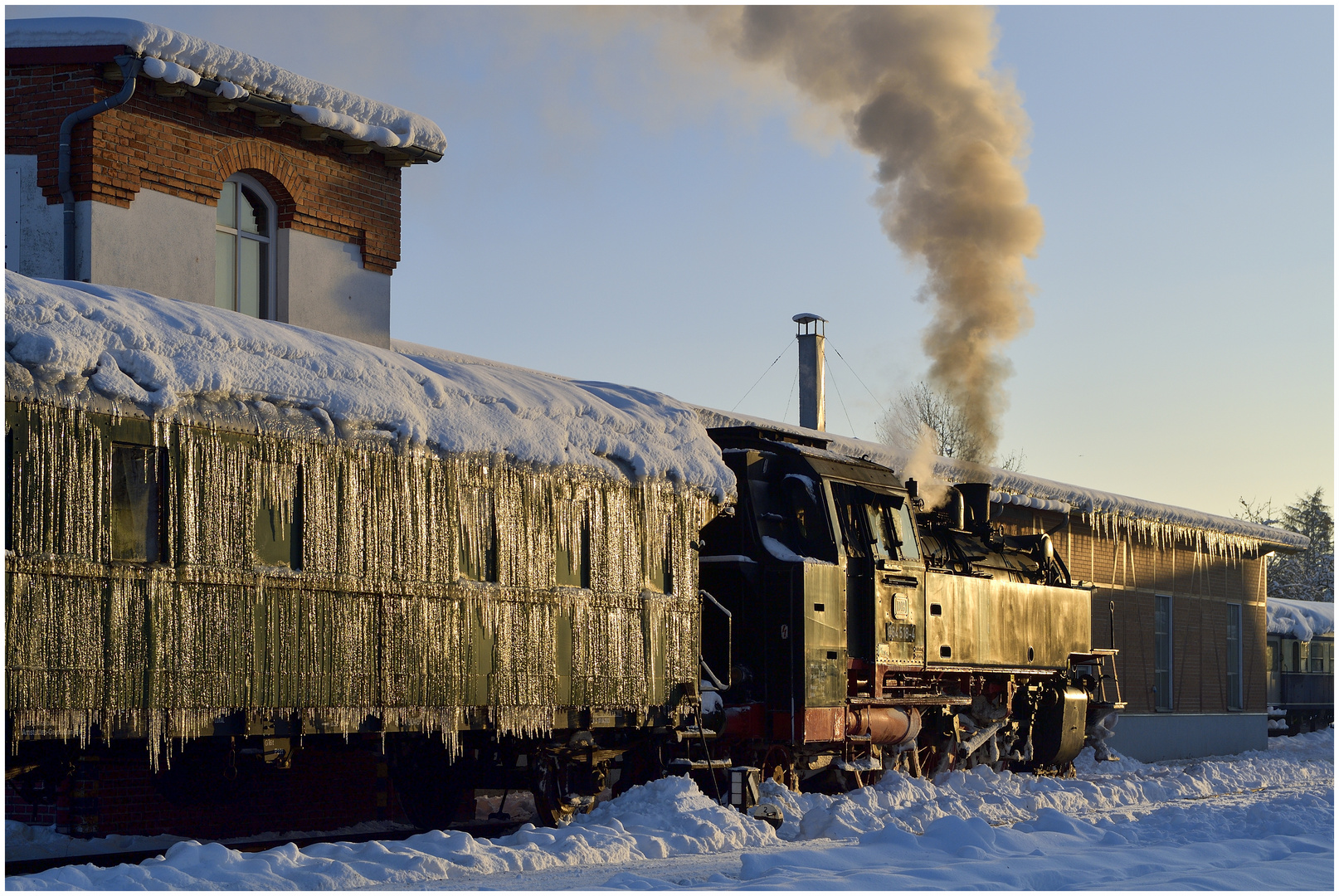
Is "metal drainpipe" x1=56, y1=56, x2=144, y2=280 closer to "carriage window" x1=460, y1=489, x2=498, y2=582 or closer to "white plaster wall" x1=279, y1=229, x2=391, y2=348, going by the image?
"white plaster wall" x1=279, y1=229, x2=391, y2=348

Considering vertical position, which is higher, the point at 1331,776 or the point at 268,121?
the point at 268,121

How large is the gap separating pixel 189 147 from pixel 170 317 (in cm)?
589

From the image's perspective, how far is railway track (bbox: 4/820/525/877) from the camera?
963 centimetres

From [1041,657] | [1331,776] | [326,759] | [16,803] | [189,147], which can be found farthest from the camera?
[1331,776]

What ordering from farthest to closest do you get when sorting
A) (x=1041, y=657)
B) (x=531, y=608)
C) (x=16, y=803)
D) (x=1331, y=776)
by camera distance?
(x=1331, y=776) < (x=1041, y=657) < (x=16, y=803) < (x=531, y=608)

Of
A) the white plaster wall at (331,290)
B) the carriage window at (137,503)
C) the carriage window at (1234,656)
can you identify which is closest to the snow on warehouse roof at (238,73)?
the white plaster wall at (331,290)

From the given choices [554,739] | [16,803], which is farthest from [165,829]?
[554,739]

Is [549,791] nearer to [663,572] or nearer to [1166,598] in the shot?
[663,572]

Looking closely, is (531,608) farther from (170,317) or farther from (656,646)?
(170,317)

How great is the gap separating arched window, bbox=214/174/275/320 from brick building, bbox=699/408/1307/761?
346 inches

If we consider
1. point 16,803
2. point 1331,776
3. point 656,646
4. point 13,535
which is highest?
point 13,535

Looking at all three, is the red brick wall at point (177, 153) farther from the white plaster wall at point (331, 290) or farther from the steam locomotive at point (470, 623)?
the steam locomotive at point (470, 623)

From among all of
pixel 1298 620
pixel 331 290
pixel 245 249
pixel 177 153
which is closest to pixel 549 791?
Result: pixel 331 290

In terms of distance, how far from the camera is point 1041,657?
16984 mm
